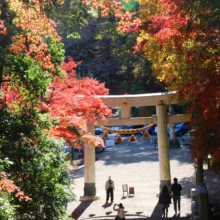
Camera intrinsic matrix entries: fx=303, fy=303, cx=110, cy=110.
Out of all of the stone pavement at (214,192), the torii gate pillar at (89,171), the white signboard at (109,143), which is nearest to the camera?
the stone pavement at (214,192)

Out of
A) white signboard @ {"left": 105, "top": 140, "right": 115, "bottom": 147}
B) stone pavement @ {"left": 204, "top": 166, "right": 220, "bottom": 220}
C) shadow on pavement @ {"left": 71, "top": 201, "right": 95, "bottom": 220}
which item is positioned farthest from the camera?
white signboard @ {"left": 105, "top": 140, "right": 115, "bottom": 147}

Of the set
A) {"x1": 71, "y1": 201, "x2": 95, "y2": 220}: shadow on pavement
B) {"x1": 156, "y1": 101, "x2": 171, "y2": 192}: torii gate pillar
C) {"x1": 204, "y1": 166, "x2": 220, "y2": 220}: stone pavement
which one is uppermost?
{"x1": 156, "y1": 101, "x2": 171, "y2": 192}: torii gate pillar

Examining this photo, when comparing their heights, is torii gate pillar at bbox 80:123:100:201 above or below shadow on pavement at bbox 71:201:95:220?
above

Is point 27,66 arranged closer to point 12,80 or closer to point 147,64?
point 12,80

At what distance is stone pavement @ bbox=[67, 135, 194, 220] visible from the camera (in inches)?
519

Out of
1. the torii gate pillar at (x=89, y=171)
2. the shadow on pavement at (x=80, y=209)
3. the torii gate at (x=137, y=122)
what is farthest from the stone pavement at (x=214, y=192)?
the torii gate pillar at (x=89, y=171)

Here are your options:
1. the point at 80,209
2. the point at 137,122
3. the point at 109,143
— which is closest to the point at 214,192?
the point at 137,122

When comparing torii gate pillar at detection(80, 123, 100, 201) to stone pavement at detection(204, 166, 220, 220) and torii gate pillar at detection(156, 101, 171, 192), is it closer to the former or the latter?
torii gate pillar at detection(156, 101, 171, 192)

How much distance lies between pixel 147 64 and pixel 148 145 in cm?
843

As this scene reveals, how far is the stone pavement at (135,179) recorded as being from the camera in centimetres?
1319

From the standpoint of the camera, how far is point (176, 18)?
377 inches

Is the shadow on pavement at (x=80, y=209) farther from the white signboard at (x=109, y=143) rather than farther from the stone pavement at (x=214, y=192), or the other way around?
the white signboard at (x=109, y=143)

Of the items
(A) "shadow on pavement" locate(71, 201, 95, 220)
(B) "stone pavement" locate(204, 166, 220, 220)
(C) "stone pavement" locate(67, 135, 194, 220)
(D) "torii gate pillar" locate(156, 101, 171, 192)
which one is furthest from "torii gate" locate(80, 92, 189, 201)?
(B) "stone pavement" locate(204, 166, 220, 220)

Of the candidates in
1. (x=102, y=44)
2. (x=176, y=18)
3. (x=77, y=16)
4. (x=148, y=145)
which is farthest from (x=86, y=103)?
(x=102, y=44)
